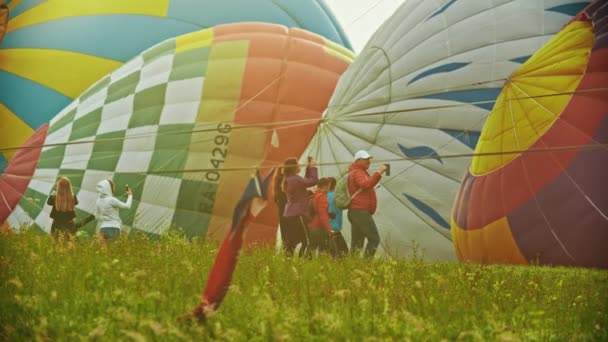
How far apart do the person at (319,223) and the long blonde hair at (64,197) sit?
2.31 metres

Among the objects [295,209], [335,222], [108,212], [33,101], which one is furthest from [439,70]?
[33,101]

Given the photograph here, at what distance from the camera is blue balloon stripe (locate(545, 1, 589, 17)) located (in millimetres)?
7750

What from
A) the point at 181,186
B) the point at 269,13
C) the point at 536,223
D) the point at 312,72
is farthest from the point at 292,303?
the point at 269,13

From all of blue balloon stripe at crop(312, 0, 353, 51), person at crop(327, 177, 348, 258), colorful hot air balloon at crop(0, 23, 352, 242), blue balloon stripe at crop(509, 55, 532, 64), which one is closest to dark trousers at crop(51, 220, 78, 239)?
colorful hot air balloon at crop(0, 23, 352, 242)

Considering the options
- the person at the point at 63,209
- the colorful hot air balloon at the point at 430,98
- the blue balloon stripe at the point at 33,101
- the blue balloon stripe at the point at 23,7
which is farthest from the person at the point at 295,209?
the blue balloon stripe at the point at 23,7

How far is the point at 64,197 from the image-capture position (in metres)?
8.73

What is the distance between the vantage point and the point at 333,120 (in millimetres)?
8812

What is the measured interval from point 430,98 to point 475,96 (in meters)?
0.41

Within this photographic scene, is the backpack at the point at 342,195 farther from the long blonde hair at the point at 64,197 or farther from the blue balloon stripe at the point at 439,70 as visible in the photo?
the long blonde hair at the point at 64,197

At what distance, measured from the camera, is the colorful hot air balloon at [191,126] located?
9352 millimetres

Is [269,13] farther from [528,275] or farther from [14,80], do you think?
[528,275]

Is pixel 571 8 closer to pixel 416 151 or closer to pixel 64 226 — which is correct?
pixel 416 151

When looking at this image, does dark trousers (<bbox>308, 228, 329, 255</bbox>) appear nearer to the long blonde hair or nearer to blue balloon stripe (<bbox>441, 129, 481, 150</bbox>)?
blue balloon stripe (<bbox>441, 129, 481, 150</bbox>)

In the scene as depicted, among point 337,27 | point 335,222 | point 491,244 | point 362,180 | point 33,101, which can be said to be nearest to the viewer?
point 491,244
